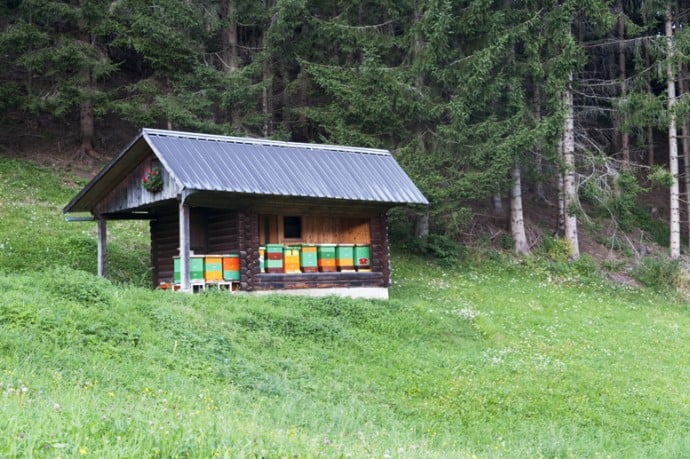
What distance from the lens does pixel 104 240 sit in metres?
22.6

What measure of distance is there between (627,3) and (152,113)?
73.8ft

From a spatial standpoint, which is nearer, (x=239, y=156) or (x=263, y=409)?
(x=263, y=409)

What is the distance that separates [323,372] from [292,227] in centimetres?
800

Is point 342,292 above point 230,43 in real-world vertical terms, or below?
below

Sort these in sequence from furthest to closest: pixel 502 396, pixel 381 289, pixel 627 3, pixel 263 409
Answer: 1. pixel 627 3
2. pixel 381 289
3. pixel 502 396
4. pixel 263 409

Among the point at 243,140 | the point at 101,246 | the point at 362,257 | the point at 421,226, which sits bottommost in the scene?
the point at 362,257

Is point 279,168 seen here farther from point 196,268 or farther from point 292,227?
point 196,268

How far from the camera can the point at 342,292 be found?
69.3ft

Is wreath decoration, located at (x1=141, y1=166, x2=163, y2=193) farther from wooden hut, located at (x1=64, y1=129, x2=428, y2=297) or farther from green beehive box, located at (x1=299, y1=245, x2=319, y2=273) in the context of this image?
green beehive box, located at (x1=299, y1=245, x2=319, y2=273)

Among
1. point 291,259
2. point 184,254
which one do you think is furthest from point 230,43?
point 184,254

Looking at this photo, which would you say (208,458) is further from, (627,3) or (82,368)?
(627,3)

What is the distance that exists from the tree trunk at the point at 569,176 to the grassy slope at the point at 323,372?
549 cm

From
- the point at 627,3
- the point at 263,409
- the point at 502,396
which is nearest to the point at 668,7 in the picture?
the point at 627,3

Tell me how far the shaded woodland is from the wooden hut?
523cm
